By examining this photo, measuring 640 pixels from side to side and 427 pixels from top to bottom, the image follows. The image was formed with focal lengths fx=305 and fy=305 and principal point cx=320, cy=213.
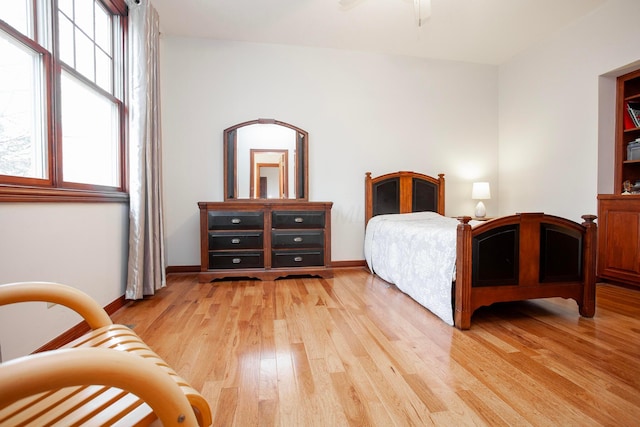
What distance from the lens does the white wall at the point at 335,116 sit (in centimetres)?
362

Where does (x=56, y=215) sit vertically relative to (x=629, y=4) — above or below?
below

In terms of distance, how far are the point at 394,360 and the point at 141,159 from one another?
2477 millimetres

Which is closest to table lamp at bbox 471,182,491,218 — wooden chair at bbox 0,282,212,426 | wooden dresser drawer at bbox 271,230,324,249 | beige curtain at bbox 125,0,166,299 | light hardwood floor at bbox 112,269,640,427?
light hardwood floor at bbox 112,269,640,427

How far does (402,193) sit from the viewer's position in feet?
13.1

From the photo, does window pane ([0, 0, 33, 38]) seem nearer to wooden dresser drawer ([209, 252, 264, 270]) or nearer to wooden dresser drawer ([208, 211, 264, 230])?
wooden dresser drawer ([208, 211, 264, 230])

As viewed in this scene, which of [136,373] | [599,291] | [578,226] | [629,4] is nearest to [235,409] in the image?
[136,373]

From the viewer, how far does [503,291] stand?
211 centimetres

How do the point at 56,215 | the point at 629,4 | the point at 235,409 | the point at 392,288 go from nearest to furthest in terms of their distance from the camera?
the point at 235,409 < the point at 56,215 < the point at 629,4 < the point at 392,288

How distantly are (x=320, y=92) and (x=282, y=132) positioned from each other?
0.72 m

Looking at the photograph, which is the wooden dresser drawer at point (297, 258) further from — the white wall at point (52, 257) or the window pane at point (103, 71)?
the window pane at point (103, 71)

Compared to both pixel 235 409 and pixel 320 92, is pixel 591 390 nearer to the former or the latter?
pixel 235 409

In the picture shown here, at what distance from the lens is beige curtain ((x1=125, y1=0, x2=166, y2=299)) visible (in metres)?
2.55

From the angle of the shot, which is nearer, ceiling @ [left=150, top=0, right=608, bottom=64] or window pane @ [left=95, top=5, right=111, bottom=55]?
window pane @ [left=95, top=5, right=111, bottom=55]

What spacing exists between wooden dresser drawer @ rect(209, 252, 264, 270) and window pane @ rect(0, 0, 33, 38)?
2.18 m
